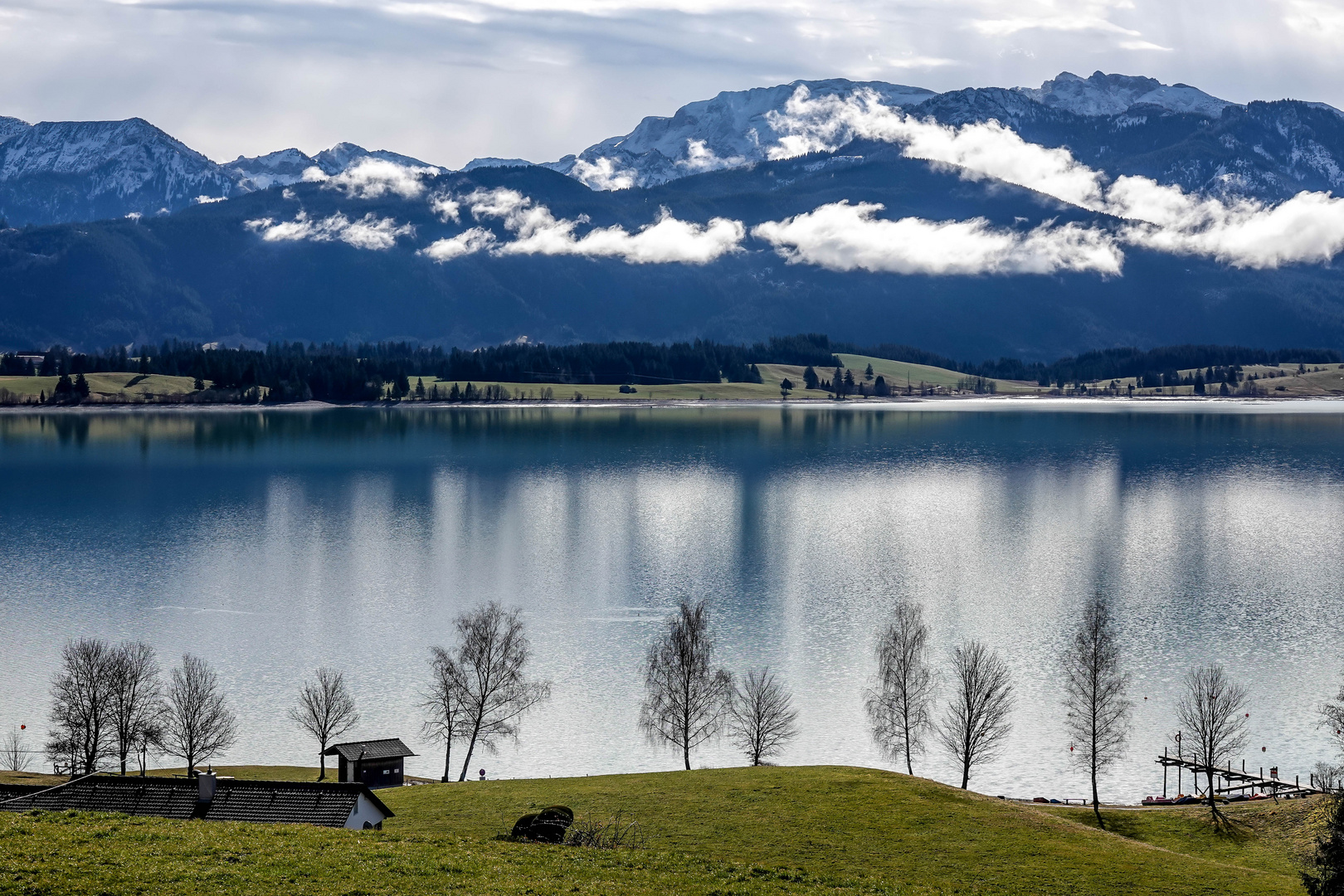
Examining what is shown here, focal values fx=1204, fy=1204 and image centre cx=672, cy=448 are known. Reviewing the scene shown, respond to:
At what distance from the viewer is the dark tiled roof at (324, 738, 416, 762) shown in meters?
57.2

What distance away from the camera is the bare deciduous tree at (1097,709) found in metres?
64.0

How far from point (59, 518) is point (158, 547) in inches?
1077

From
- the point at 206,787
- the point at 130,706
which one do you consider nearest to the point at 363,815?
the point at 206,787

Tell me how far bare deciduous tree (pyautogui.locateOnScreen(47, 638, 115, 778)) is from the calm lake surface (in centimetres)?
679

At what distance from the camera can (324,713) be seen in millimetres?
68375

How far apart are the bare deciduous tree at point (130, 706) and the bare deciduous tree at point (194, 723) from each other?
972mm

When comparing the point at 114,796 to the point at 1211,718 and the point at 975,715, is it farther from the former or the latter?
the point at 1211,718

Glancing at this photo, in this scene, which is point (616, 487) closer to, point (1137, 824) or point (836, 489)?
point (836, 489)

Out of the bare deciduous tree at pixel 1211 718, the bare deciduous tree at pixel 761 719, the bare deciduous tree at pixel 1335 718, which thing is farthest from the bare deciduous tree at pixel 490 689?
the bare deciduous tree at pixel 1335 718

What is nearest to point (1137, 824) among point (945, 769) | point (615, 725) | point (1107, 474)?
point (945, 769)

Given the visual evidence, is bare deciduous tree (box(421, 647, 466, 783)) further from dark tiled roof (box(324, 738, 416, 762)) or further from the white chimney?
the white chimney

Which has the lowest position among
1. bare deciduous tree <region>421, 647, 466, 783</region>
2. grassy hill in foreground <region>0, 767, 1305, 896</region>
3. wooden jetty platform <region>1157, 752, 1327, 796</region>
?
wooden jetty platform <region>1157, 752, 1327, 796</region>

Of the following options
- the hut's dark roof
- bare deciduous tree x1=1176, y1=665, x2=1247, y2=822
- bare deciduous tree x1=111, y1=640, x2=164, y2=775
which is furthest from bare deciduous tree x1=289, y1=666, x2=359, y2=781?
bare deciduous tree x1=1176, y1=665, x2=1247, y2=822

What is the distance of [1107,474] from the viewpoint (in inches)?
7549
